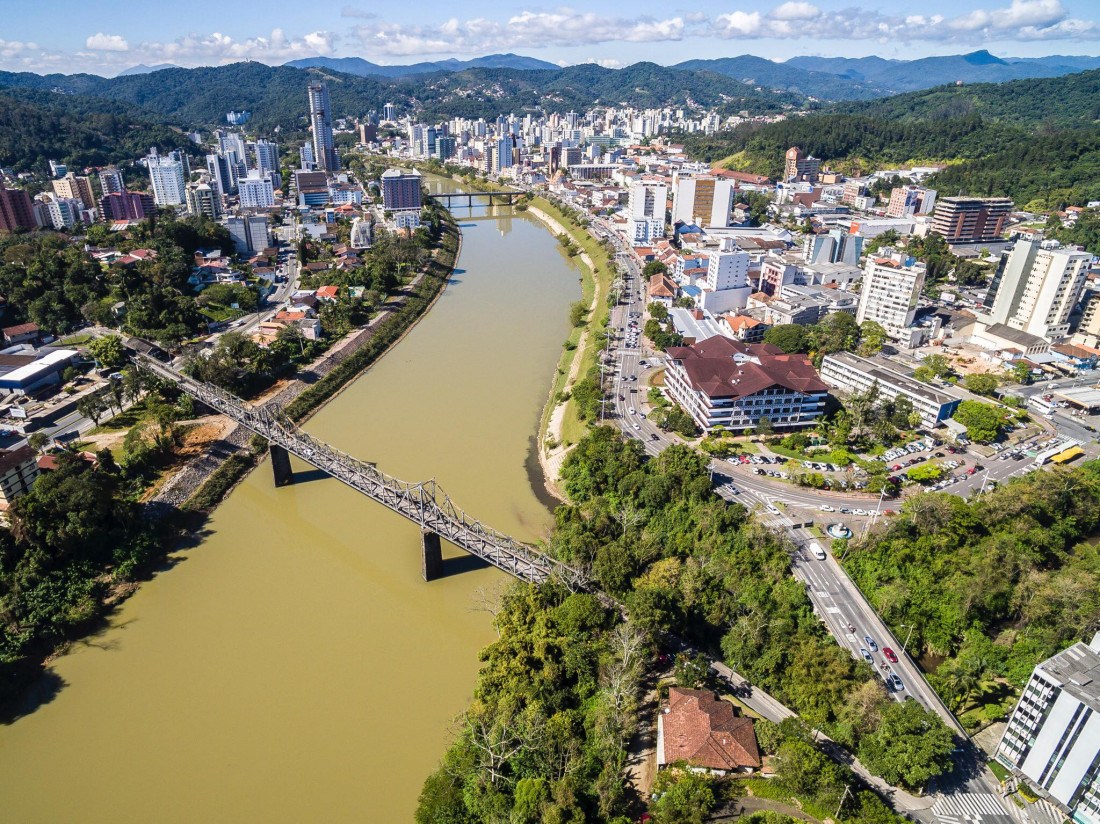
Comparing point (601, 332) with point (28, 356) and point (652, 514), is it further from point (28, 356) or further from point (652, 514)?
point (28, 356)

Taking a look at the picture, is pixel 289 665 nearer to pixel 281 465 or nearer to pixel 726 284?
pixel 281 465

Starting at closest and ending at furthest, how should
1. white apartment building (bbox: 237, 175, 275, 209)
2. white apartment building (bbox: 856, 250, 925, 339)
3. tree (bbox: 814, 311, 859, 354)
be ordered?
1. tree (bbox: 814, 311, 859, 354)
2. white apartment building (bbox: 856, 250, 925, 339)
3. white apartment building (bbox: 237, 175, 275, 209)

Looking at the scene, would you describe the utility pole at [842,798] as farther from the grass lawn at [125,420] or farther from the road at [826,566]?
the grass lawn at [125,420]

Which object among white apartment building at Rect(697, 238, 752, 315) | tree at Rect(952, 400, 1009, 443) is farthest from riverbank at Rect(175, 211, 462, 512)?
tree at Rect(952, 400, 1009, 443)

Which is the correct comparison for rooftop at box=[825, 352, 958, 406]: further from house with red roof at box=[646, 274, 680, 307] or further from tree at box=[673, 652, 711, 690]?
tree at box=[673, 652, 711, 690]

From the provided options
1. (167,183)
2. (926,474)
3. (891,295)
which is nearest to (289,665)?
(926,474)

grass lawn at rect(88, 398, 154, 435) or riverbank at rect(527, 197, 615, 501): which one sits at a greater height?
riverbank at rect(527, 197, 615, 501)

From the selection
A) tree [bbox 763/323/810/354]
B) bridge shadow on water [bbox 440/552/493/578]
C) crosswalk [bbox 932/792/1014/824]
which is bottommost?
bridge shadow on water [bbox 440/552/493/578]

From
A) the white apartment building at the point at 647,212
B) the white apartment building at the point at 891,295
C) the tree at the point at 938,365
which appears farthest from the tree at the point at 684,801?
the white apartment building at the point at 647,212
